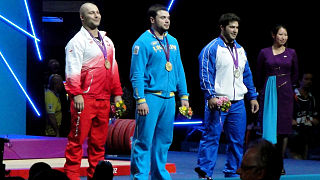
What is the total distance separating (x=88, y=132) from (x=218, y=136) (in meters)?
1.21

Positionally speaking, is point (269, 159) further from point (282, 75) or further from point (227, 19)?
point (282, 75)

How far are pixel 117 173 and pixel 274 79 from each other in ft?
6.41

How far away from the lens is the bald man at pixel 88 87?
5508mm

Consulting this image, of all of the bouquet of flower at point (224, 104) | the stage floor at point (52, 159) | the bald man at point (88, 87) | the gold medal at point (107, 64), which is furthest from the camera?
the stage floor at point (52, 159)

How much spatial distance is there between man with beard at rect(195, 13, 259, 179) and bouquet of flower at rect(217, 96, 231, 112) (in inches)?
2.4

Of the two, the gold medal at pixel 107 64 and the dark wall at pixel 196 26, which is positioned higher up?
the dark wall at pixel 196 26

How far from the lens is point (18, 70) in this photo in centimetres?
862

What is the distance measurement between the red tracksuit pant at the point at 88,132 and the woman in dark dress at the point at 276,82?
74.6 inches

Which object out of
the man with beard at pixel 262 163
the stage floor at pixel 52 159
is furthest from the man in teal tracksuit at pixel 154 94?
the man with beard at pixel 262 163

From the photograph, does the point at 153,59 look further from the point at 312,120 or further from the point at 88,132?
the point at 312,120

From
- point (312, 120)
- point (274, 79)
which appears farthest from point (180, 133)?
point (274, 79)

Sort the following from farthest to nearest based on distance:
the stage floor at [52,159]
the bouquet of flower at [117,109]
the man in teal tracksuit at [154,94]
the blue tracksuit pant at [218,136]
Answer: the stage floor at [52,159] → the blue tracksuit pant at [218,136] → the bouquet of flower at [117,109] → the man in teal tracksuit at [154,94]

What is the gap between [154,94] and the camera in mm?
5426

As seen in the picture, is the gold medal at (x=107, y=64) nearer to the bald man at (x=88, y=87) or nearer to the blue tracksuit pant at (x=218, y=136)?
the bald man at (x=88, y=87)
